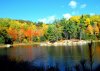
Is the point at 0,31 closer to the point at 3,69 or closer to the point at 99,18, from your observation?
the point at 99,18

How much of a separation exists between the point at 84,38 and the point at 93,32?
8230mm

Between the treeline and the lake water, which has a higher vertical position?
the treeline

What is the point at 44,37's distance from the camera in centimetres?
9438

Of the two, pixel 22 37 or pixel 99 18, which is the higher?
pixel 99 18

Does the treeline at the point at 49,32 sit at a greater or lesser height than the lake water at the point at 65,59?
greater

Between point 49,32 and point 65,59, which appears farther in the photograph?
point 49,32

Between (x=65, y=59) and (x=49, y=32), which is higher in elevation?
(x=49, y=32)

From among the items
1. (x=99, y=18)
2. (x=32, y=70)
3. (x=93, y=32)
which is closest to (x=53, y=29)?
(x=93, y=32)

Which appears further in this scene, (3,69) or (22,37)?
(22,37)

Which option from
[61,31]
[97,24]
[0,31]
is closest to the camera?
[0,31]

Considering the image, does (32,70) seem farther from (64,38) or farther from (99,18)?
(99,18)

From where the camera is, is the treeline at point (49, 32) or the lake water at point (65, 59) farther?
the treeline at point (49, 32)

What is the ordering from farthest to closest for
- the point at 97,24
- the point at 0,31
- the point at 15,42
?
the point at 97,24, the point at 15,42, the point at 0,31

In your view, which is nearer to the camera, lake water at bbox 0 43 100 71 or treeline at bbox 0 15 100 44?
lake water at bbox 0 43 100 71
